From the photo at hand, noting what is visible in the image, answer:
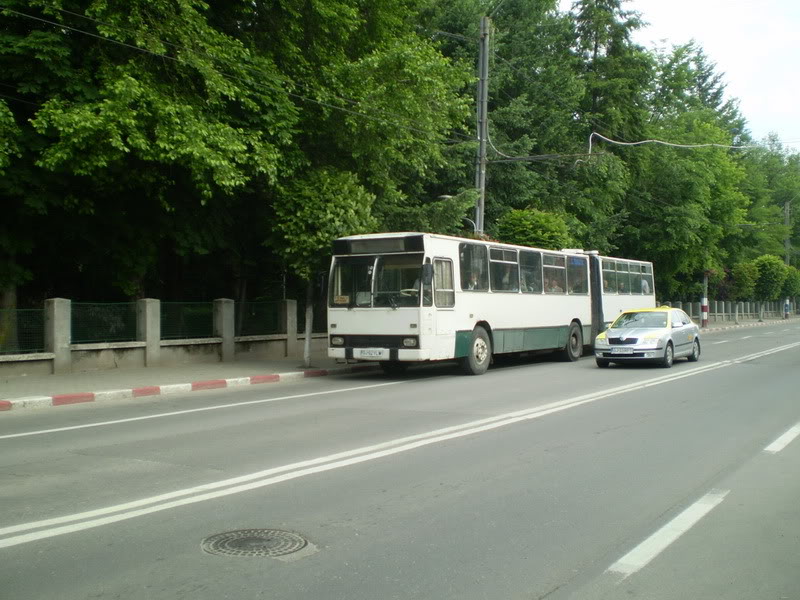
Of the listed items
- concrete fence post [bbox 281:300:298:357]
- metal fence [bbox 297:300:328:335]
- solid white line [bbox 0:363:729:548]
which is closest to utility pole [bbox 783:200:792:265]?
metal fence [bbox 297:300:328:335]

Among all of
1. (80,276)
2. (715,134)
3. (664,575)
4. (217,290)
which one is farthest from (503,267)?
(715,134)

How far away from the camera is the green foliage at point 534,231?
26.4m

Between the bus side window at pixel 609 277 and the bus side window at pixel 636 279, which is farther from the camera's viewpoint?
the bus side window at pixel 636 279

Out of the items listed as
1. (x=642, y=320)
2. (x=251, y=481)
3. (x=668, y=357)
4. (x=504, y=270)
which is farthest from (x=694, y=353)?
(x=251, y=481)

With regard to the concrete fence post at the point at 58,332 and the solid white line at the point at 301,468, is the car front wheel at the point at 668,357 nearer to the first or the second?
the solid white line at the point at 301,468

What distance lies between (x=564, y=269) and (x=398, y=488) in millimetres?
17935

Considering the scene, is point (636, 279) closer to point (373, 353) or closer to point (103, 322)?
point (373, 353)

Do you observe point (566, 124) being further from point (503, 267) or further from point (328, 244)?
point (328, 244)

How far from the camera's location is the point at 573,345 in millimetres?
24141

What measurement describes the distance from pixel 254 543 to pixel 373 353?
476 inches

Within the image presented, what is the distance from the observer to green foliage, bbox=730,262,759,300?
61.8m

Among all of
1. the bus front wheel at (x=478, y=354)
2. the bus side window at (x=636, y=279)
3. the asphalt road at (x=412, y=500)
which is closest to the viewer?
the asphalt road at (x=412, y=500)

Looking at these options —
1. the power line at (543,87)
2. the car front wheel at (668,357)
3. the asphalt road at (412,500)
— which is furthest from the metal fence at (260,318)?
the power line at (543,87)

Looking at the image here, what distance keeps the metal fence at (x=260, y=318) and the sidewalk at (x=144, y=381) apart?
1.44m
